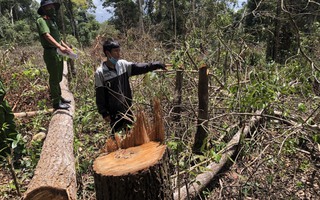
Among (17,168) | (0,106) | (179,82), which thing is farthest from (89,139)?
(179,82)

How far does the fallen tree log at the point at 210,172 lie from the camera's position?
266cm

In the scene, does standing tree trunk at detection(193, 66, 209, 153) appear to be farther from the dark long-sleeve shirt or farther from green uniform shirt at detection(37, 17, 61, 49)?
green uniform shirt at detection(37, 17, 61, 49)

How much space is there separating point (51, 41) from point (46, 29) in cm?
20

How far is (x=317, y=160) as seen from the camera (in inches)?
133

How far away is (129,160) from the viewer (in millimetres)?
1879

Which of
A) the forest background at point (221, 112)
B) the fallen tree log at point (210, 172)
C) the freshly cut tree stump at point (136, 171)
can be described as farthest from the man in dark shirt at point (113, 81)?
the freshly cut tree stump at point (136, 171)

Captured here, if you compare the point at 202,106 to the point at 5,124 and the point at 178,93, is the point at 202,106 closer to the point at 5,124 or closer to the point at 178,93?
the point at 178,93

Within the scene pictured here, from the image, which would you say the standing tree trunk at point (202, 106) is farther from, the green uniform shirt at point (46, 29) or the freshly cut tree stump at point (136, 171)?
the green uniform shirt at point (46, 29)

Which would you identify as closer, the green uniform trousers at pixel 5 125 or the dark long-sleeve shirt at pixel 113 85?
the dark long-sleeve shirt at pixel 113 85

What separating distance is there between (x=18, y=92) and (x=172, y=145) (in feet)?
13.4

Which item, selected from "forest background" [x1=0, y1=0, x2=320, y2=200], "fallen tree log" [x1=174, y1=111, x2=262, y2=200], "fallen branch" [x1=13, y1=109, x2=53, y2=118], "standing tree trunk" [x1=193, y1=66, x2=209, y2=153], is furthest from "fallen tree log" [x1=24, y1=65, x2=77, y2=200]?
"standing tree trunk" [x1=193, y1=66, x2=209, y2=153]

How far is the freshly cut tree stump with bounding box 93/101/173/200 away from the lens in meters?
1.71

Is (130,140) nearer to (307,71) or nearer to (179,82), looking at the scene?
(179,82)

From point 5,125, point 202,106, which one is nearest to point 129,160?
point 202,106
